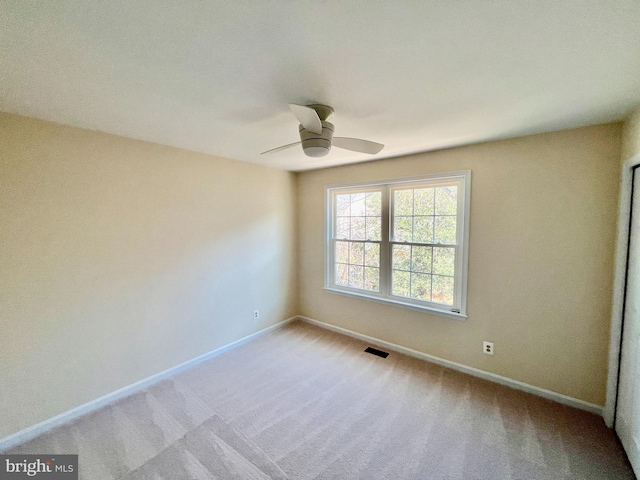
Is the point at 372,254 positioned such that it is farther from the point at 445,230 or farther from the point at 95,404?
the point at 95,404

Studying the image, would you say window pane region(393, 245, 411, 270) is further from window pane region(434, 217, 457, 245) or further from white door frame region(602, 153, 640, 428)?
white door frame region(602, 153, 640, 428)

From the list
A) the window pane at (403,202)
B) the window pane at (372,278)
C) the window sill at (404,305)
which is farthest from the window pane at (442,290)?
the window pane at (403,202)

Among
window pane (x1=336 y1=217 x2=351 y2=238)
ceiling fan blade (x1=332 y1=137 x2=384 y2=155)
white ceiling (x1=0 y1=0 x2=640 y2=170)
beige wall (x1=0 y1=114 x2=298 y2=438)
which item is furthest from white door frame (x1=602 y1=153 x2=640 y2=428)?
beige wall (x1=0 y1=114 x2=298 y2=438)

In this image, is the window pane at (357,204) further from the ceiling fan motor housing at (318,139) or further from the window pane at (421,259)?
the ceiling fan motor housing at (318,139)

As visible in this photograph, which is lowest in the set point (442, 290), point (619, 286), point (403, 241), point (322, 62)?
point (442, 290)

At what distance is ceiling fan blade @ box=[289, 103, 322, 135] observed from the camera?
1327 mm

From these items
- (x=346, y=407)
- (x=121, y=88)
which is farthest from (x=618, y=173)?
(x=121, y=88)

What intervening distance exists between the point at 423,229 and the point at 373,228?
0.66 meters

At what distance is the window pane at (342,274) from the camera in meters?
3.69

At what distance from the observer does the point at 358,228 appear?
3539 millimetres

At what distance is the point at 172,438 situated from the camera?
1846 mm

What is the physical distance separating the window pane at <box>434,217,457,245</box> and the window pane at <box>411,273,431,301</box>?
1.53 ft

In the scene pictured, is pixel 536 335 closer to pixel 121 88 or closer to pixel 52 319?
pixel 121 88

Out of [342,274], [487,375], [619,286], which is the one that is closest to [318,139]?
[342,274]
